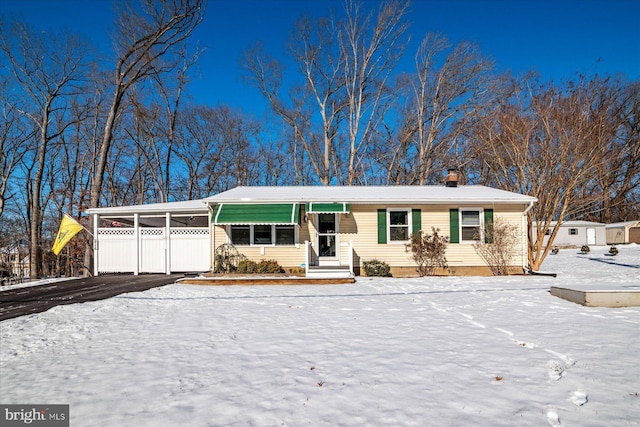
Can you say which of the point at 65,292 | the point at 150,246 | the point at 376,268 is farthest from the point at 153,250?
the point at 376,268

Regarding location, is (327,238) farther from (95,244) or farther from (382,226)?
(95,244)

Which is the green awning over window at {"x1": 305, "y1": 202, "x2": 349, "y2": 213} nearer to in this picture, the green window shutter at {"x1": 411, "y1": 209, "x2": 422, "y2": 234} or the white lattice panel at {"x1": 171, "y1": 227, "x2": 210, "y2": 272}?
the green window shutter at {"x1": 411, "y1": 209, "x2": 422, "y2": 234}

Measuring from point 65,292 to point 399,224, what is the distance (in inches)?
410

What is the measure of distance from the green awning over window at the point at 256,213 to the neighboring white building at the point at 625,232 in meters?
36.0

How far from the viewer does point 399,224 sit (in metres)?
12.8

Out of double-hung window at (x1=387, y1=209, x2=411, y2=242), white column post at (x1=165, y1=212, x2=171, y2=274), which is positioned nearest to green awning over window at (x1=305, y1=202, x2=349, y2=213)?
double-hung window at (x1=387, y1=209, x2=411, y2=242)

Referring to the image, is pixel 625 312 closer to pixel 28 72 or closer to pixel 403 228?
pixel 403 228

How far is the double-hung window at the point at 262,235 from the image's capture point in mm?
12617

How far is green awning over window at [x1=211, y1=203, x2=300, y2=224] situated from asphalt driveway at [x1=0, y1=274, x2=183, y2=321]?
2.73 metres

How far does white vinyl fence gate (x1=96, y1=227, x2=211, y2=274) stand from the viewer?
13516 millimetres

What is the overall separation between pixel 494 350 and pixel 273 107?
904 inches

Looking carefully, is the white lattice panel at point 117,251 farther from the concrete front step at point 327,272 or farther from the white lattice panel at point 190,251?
the concrete front step at point 327,272

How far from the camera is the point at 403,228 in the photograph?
12781 mm

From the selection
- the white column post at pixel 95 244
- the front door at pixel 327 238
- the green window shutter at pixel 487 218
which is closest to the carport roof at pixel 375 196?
the green window shutter at pixel 487 218
